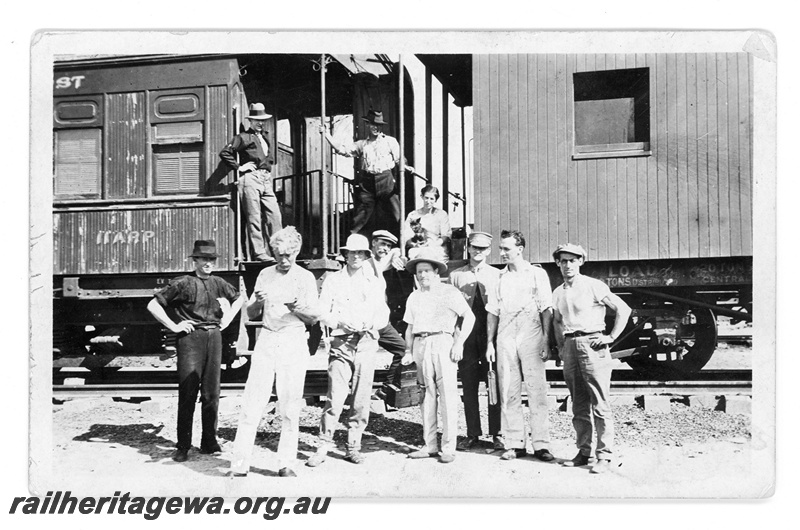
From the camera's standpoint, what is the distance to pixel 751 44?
19.6 ft

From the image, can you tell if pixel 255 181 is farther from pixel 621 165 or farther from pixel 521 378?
pixel 621 165

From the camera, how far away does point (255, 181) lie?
293 inches

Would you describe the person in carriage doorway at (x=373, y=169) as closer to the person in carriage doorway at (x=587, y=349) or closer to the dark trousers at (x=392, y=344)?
the dark trousers at (x=392, y=344)

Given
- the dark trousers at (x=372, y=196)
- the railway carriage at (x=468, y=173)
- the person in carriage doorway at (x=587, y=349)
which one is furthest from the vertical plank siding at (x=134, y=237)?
the person in carriage doorway at (x=587, y=349)

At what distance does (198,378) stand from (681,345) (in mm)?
5051

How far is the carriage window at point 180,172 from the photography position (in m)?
7.64

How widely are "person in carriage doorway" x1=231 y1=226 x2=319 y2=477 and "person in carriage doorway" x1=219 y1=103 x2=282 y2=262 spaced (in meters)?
2.14

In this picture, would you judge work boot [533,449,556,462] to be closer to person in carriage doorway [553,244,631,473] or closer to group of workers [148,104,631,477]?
group of workers [148,104,631,477]

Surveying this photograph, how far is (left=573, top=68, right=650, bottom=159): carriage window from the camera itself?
7.00 metres

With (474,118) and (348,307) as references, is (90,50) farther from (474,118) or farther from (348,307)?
(474,118)

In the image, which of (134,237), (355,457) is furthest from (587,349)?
(134,237)

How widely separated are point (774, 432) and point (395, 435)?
312cm

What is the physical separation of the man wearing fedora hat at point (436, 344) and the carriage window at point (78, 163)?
4.10 metres

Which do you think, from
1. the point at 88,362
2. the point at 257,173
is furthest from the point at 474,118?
the point at 88,362
